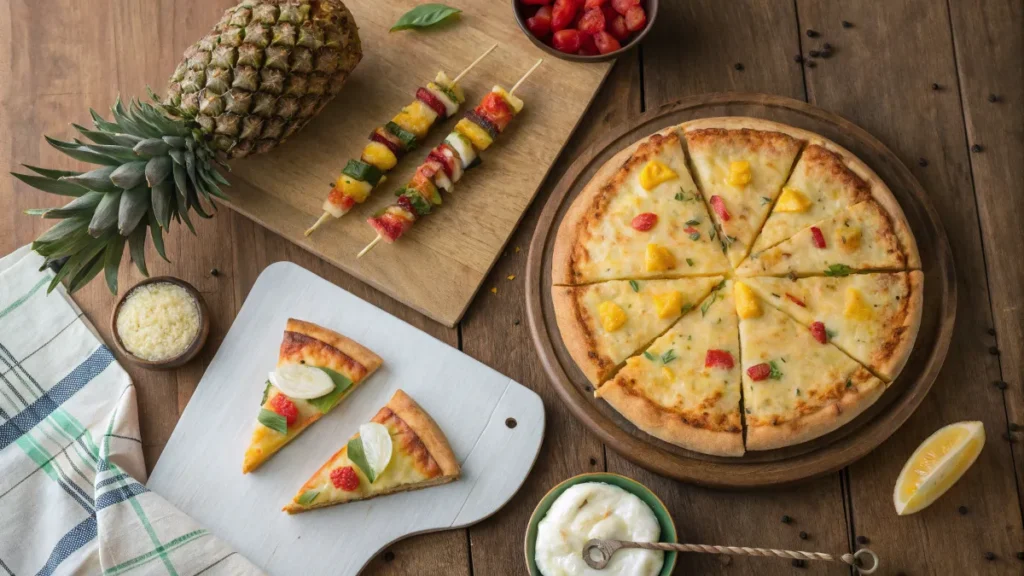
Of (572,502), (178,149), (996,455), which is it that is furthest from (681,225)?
(178,149)

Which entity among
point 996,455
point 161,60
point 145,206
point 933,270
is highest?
point 161,60

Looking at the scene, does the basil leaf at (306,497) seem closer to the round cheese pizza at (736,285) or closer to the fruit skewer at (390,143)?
the fruit skewer at (390,143)

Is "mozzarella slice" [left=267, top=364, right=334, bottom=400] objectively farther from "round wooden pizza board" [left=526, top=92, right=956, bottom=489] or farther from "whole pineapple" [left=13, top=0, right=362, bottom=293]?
"round wooden pizza board" [left=526, top=92, right=956, bottom=489]

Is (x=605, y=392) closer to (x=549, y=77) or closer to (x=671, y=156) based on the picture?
(x=671, y=156)

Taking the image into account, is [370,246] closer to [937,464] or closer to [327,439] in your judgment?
[327,439]

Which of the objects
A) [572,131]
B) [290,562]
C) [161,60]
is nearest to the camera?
[290,562]

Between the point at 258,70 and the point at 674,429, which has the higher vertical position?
the point at 258,70

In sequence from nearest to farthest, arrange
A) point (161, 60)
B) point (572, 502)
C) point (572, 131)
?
point (572, 502)
point (572, 131)
point (161, 60)

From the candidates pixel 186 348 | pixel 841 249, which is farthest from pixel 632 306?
pixel 186 348

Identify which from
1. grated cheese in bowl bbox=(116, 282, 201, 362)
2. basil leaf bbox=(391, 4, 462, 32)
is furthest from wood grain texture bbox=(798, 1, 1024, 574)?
grated cheese in bowl bbox=(116, 282, 201, 362)
